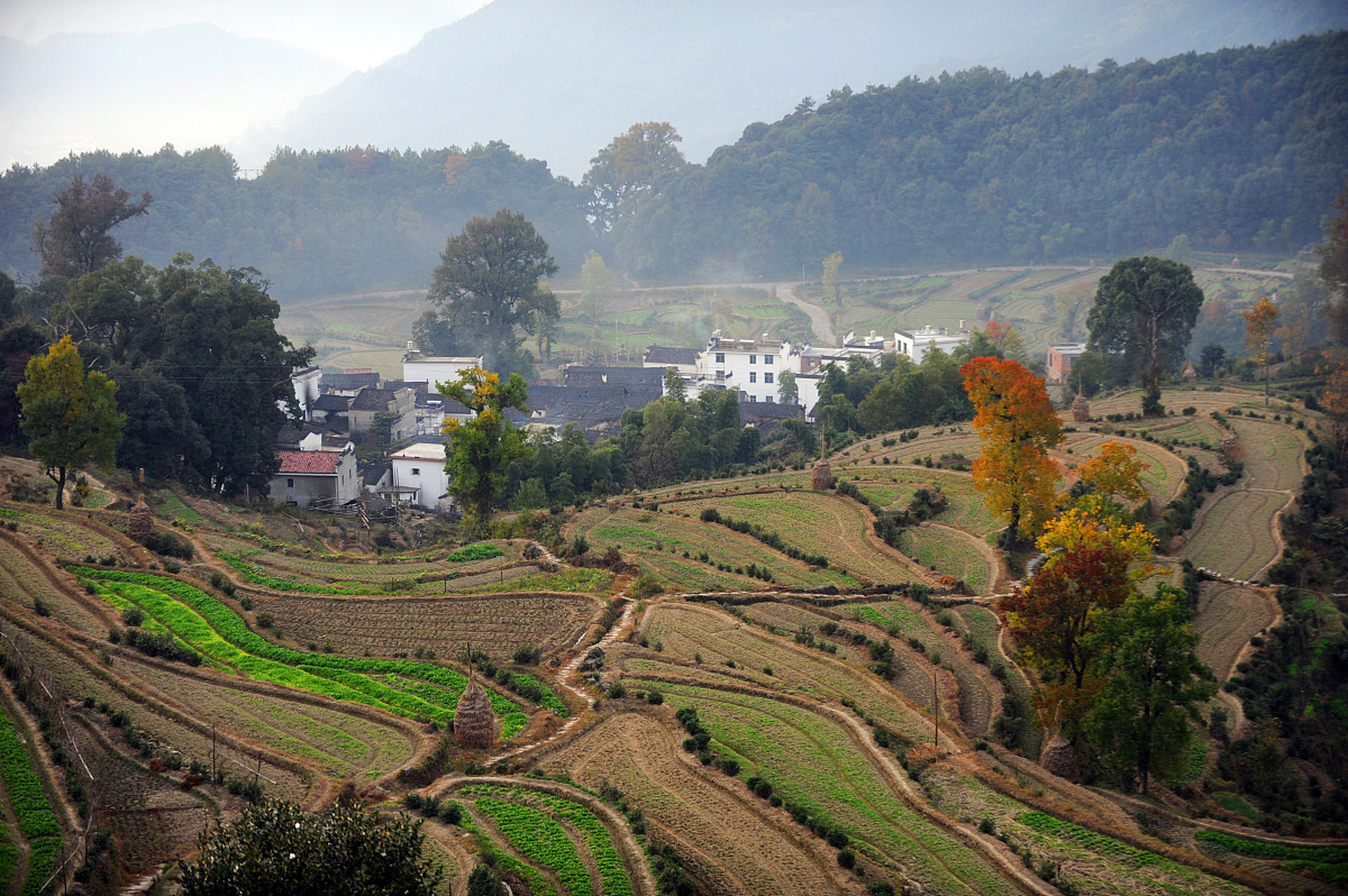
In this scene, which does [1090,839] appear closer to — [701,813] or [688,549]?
[701,813]

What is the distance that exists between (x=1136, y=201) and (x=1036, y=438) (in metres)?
101

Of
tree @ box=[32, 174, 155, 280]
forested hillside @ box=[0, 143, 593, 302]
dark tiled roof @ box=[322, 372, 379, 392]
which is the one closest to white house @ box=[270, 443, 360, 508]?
dark tiled roof @ box=[322, 372, 379, 392]

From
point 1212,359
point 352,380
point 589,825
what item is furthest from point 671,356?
point 589,825

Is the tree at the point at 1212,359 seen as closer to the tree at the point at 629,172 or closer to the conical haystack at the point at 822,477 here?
the conical haystack at the point at 822,477

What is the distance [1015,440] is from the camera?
36.2 metres

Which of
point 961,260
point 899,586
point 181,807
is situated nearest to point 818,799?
point 181,807

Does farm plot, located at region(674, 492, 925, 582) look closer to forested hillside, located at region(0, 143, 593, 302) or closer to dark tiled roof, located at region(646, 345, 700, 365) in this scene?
dark tiled roof, located at region(646, 345, 700, 365)

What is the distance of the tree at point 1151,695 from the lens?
2348cm

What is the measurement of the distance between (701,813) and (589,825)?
2.31 meters

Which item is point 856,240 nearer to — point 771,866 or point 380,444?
point 380,444

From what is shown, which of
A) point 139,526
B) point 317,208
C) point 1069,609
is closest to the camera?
point 1069,609

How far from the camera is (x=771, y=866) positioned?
18.8 meters

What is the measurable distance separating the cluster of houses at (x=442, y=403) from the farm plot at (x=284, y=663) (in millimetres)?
20248

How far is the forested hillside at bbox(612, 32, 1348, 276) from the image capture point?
11988 cm
